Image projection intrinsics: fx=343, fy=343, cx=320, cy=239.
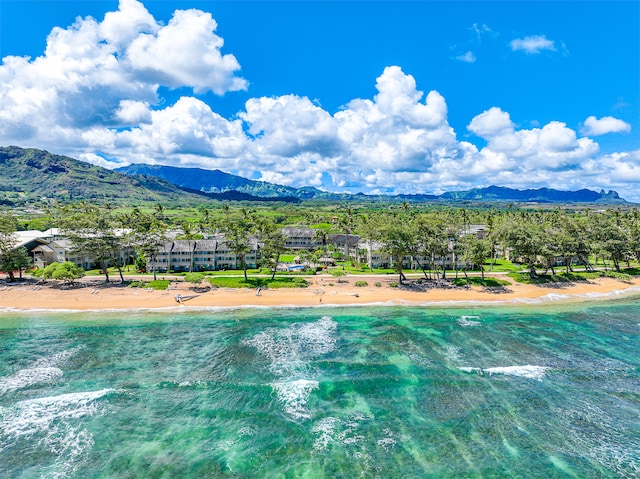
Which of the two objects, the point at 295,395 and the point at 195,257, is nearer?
the point at 295,395

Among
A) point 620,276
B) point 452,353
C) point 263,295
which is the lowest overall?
point 452,353

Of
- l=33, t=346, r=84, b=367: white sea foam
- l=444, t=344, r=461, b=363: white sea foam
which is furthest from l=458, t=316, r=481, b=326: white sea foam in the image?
l=33, t=346, r=84, b=367: white sea foam

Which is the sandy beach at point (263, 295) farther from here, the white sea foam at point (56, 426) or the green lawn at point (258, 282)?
the white sea foam at point (56, 426)

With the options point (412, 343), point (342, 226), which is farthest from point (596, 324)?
point (342, 226)

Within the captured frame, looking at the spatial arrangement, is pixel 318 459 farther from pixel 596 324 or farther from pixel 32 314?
pixel 32 314

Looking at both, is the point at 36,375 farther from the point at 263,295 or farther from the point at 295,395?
the point at 263,295

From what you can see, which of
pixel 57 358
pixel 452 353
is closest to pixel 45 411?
pixel 57 358

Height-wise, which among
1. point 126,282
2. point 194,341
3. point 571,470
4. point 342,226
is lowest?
point 571,470
